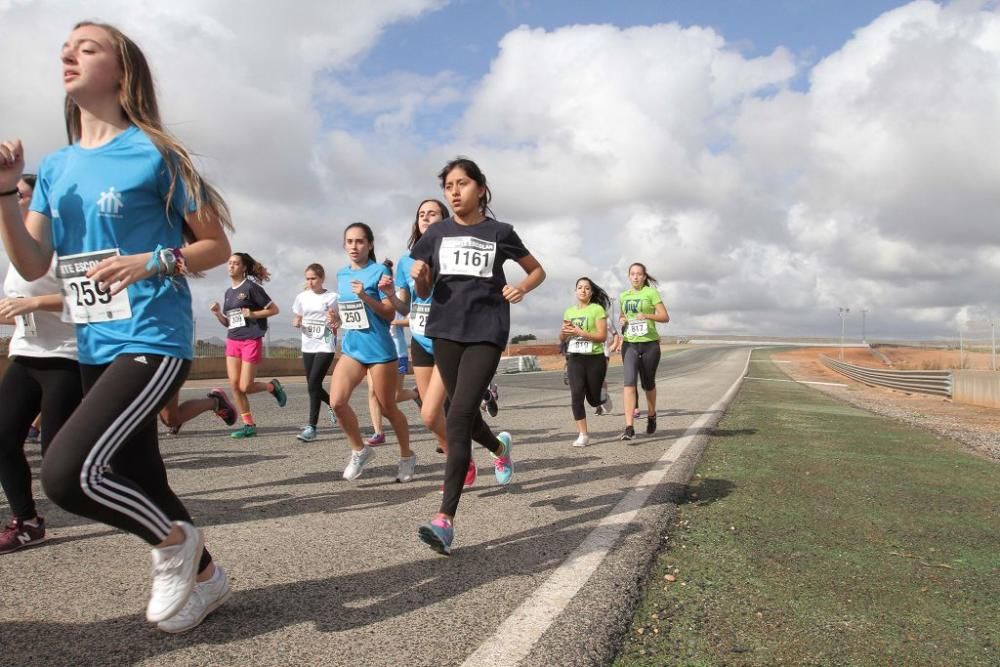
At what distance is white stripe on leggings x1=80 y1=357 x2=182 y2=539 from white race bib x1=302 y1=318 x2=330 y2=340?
5580 mm

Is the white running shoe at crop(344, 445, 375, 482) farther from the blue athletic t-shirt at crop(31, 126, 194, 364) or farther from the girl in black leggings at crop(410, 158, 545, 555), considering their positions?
the blue athletic t-shirt at crop(31, 126, 194, 364)

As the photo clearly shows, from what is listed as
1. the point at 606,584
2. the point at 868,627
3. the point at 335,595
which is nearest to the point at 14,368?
the point at 335,595

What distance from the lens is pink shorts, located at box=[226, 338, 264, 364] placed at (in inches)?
317

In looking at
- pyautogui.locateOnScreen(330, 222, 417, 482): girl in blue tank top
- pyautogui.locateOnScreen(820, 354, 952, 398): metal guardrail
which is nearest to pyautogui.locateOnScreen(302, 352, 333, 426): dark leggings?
pyautogui.locateOnScreen(330, 222, 417, 482): girl in blue tank top

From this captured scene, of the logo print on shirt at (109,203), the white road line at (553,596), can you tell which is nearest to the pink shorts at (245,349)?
the white road line at (553,596)

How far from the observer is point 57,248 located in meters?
2.46

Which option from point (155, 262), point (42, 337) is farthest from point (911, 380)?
point (155, 262)

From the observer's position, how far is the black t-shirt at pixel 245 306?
320 inches

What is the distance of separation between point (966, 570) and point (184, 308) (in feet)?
12.0

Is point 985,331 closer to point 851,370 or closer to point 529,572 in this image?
point 851,370

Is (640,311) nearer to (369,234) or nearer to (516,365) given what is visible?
(369,234)

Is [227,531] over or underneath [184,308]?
underneath

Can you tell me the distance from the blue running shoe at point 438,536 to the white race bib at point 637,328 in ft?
19.0

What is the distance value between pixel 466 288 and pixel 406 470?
2.08 metres
